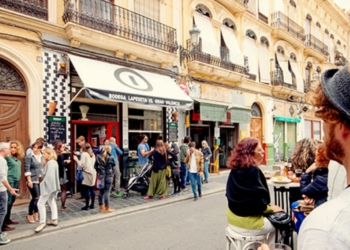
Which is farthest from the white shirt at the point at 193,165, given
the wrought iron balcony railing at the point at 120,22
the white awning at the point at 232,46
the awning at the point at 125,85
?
the white awning at the point at 232,46

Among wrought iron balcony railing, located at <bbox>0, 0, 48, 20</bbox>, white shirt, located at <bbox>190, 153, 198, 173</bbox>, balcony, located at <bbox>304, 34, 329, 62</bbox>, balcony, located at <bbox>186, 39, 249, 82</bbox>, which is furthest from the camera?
balcony, located at <bbox>304, 34, 329, 62</bbox>

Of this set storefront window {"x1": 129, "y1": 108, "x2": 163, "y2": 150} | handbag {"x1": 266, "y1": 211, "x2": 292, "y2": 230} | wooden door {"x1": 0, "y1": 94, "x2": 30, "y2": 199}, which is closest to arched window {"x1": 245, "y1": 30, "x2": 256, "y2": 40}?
storefront window {"x1": 129, "y1": 108, "x2": 163, "y2": 150}

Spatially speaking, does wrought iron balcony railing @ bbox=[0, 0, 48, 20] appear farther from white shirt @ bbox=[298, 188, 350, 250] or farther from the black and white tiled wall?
white shirt @ bbox=[298, 188, 350, 250]

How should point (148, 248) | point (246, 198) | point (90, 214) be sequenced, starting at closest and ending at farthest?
1. point (246, 198)
2. point (148, 248)
3. point (90, 214)

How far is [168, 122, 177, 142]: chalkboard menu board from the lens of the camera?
10781mm

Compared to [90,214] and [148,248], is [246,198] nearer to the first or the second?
[148,248]

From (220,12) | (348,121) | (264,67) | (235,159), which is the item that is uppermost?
(220,12)

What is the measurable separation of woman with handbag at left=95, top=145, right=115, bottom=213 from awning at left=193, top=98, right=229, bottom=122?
226 inches

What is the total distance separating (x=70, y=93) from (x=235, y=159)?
264 inches

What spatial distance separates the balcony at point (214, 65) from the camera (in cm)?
1155

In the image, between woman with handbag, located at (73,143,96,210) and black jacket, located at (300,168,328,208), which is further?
woman with handbag, located at (73,143,96,210)

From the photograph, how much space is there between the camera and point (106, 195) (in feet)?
20.8

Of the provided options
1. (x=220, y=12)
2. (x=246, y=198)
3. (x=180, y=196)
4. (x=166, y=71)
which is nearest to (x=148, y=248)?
(x=246, y=198)

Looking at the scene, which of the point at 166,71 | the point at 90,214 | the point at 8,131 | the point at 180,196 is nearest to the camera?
the point at 90,214
